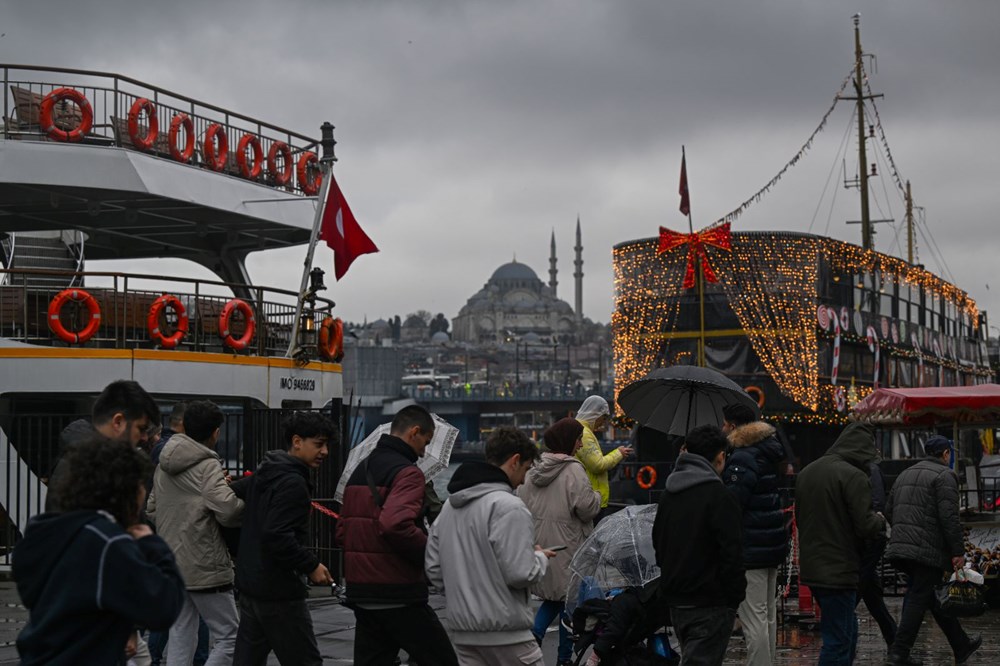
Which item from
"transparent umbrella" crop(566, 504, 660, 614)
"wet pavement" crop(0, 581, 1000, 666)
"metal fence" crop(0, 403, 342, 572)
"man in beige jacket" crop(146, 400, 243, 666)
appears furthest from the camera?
"metal fence" crop(0, 403, 342, 572)

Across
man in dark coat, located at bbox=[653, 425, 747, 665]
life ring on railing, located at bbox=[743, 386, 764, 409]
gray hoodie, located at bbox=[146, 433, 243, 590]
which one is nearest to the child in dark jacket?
gray hoodie, located at bbox=[146, 433, 243, 590]

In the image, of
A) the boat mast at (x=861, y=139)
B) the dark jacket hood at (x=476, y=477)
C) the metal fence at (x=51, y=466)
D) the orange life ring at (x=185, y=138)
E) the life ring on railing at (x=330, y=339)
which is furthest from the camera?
the boat mast at (x=861, y=139)

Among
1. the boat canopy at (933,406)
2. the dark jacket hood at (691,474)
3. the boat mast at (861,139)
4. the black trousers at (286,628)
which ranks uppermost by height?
the boat mast at (861,139)

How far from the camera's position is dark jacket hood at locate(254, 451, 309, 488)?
6.50 metres

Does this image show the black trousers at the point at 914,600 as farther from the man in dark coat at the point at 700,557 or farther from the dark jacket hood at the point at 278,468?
the dark jacket hood at the point at 278,468

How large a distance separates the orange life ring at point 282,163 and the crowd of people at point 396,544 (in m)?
12.0

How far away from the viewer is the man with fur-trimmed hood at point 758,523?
7.90 meters

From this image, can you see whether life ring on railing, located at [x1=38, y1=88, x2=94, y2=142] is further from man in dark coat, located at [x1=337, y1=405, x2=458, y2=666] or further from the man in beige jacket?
man in dark coat, located at [x1=337, y1=405, x2=458, y2=666]

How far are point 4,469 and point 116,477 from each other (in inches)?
447

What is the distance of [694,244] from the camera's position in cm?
2494

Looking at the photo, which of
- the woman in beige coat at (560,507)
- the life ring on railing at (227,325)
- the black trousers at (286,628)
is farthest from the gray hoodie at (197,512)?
the life ring on railing at (227,325)

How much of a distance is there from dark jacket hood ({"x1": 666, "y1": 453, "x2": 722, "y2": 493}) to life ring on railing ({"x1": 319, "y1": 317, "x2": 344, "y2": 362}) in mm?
12007

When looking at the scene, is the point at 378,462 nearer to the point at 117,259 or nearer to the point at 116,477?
the point at 116,477

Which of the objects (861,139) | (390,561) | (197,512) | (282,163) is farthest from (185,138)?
(861,139)
